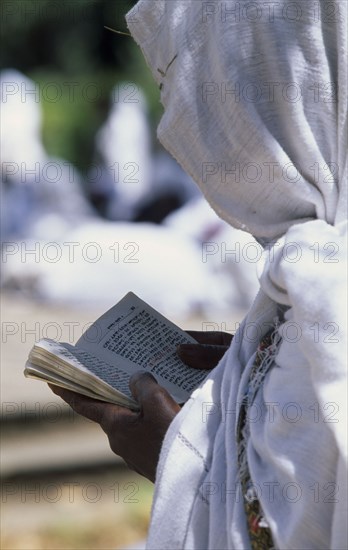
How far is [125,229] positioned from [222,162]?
5218 millimetres

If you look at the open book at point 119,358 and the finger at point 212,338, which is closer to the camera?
the open book at point 119,358

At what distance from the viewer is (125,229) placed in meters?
6.77

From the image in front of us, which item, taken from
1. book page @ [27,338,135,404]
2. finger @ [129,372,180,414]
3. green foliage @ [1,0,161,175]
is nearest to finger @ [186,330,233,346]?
book page @ [27,338,135,404]

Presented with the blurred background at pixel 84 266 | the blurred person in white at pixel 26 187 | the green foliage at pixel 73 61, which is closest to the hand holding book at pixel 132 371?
the blurred background at pixel 84 266

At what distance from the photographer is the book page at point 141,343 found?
1862 mm

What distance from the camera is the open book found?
1.72 metres

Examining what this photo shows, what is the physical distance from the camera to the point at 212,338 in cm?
206

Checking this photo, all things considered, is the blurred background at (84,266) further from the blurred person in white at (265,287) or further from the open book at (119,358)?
the blurred person in white at (265,287)

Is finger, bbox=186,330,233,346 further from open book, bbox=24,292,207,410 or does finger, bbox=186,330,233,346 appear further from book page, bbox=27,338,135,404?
book page, bbox=27,338,135,404

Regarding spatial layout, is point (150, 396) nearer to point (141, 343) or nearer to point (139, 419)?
point (139, 419)

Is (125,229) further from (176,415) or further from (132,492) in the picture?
(176,415)

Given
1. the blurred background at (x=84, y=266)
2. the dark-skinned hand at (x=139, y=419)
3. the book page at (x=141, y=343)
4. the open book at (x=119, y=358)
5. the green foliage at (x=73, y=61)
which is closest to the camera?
the dark-skinned hand at (x=139, y=419)

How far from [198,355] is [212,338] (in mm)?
139

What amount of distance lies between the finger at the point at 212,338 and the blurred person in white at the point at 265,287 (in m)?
0.40
